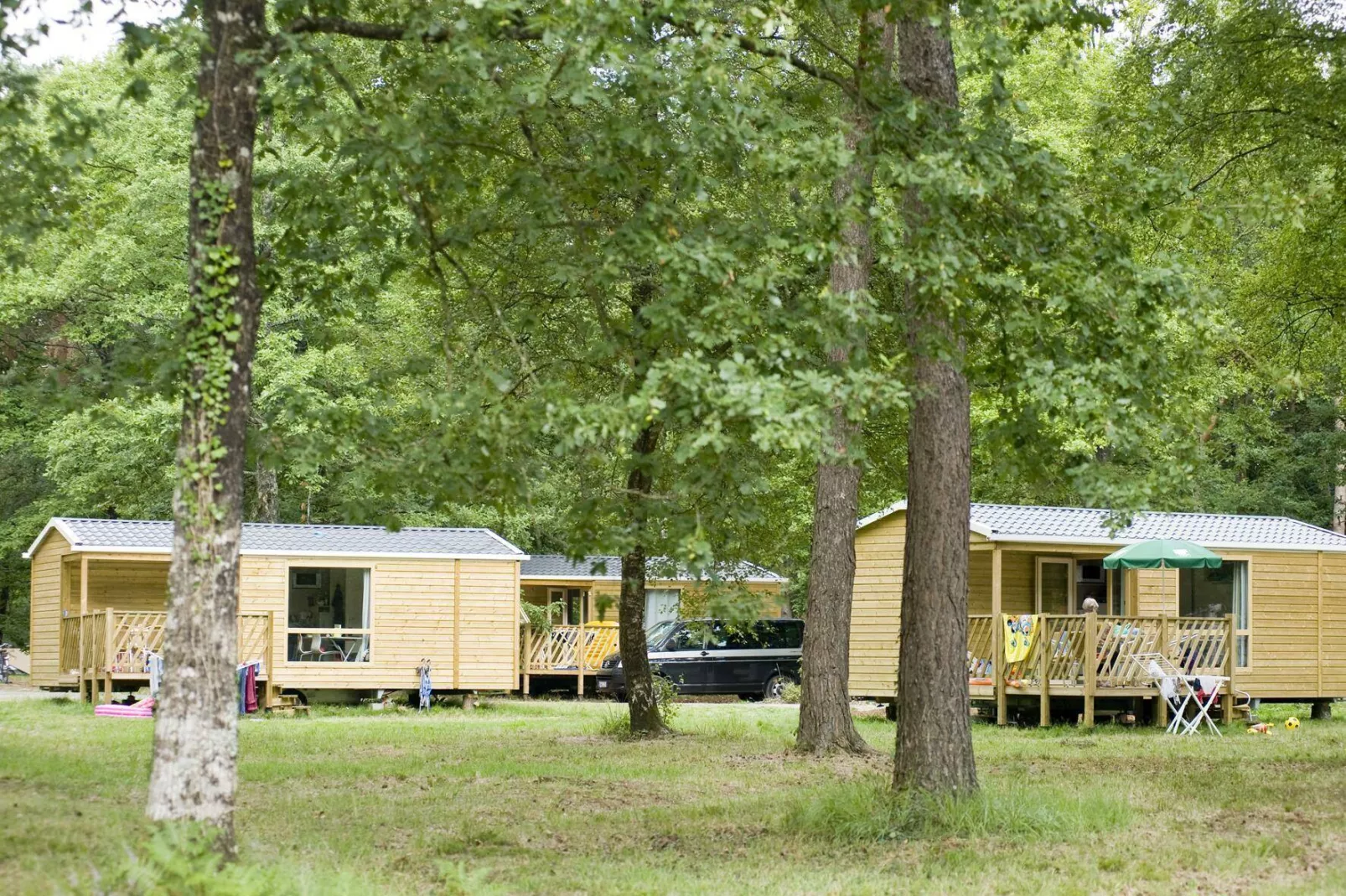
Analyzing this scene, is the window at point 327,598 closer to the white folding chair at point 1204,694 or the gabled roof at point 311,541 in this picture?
the gabled roof at point 311,541

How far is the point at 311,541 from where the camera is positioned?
2266 centimetres

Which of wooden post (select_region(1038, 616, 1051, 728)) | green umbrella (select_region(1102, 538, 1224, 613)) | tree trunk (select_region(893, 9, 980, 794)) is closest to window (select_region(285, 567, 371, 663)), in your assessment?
wooden post (select_region(1038, 616, 1051, 728))

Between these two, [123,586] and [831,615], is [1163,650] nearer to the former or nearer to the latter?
[831,615]

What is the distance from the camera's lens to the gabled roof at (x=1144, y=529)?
63.4 feet

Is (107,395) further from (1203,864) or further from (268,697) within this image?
(268,697)

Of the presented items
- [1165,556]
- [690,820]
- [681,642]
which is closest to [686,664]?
[681,642]

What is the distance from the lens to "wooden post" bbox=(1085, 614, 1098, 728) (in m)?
18.2

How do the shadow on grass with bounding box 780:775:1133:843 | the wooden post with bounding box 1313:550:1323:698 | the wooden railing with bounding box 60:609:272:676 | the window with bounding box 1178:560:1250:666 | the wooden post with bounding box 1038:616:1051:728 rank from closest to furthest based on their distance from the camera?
the shadow on grass with bounding box 780:775:1133:843 < the wooden post with bounding box 1038:616:1051:728 < the window with bounding box 1178:560:1250:666 < the wooden post with bounding box 1313:550:1323:698 < the wooden railing with bounding box 60:609:272:676

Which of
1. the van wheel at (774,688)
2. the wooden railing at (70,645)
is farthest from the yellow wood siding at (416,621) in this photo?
the van wheel at (774,688)

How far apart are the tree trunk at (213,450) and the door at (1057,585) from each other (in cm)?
1613

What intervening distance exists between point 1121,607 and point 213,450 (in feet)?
53.6

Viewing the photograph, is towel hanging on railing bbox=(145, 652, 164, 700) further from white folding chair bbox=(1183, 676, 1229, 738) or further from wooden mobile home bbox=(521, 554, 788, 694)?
white folding chair bbox=(1183, 676, 1229, 738)

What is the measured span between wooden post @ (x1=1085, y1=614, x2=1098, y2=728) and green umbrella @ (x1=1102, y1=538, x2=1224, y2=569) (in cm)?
82

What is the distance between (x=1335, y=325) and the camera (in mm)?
15984
